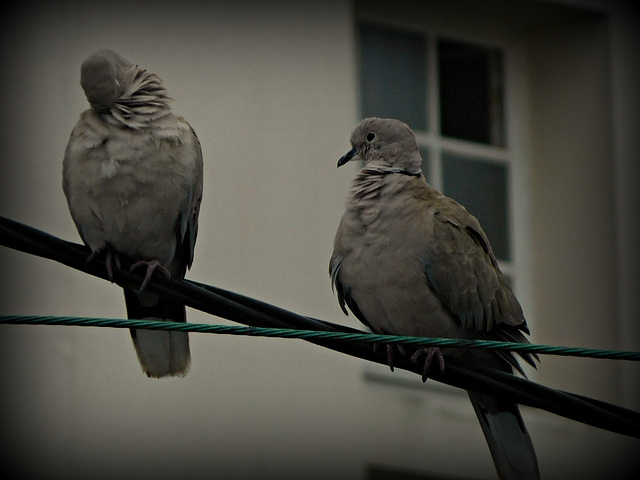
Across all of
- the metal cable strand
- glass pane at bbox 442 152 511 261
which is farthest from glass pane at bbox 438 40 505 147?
the metal cable strand

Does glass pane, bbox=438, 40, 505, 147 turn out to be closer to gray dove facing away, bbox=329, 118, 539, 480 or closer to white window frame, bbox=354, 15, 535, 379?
white window frame, bbox=354, 15, 535, 379

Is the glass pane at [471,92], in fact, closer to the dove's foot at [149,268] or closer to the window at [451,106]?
the window at [451,106]

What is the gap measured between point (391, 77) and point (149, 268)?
526 cm

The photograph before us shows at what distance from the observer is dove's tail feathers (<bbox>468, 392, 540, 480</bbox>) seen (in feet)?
23.9

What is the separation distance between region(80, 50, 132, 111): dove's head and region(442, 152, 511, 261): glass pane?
496cm

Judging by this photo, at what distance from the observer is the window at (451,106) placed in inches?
465

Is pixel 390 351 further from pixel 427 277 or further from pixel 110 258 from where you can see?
pixel 110 258

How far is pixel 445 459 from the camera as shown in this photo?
1108cm

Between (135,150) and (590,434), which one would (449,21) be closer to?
(590,434)

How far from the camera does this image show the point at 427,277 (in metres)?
7.18

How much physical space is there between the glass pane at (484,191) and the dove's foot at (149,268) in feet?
16.4

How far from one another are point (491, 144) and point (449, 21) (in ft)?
3.28

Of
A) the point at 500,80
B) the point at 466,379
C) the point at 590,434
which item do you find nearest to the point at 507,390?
Answer: the point at 466,379

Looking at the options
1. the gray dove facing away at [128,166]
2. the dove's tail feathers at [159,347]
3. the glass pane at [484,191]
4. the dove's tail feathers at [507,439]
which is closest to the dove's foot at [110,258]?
the gray dove facing away at [128,166]
